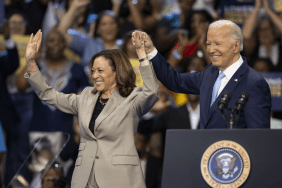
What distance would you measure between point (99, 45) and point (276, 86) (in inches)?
93.5

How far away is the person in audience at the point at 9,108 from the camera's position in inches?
201

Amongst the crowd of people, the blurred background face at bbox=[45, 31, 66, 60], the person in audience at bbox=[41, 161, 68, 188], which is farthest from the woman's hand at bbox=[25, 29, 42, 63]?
the blurred background face at bbox=[45, 31, 66, 60]

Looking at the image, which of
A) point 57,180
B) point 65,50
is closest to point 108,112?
point 57,180

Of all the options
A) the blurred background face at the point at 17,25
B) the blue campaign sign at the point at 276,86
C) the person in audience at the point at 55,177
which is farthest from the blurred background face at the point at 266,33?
the blurred background face at the point at 17,25

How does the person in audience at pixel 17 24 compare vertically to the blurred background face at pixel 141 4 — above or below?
below

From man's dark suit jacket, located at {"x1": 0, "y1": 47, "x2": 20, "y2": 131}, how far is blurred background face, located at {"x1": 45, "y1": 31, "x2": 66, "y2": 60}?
16.7 inches

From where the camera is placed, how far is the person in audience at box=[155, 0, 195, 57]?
17.4ft

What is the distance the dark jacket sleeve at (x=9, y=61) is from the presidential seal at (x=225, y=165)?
4039 mm

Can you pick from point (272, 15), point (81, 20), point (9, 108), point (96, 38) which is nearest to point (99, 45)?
point (96, 38)

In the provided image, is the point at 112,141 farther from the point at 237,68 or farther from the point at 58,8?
the point at 58,8

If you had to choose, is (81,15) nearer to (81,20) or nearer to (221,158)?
(81,20)

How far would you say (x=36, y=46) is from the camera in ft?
8.46

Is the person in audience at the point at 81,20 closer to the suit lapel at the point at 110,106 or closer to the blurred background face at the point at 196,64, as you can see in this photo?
the blurred background face at the point at 196,64

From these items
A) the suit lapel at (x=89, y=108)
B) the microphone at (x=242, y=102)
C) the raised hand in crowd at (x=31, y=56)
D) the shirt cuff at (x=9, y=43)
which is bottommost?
the suit lapel at (x=89, y=108)
